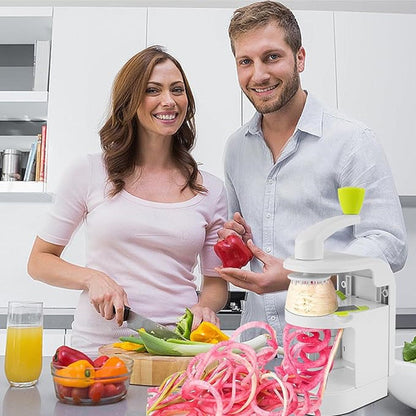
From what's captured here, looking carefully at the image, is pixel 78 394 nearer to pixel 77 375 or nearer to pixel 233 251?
pixel 77 375

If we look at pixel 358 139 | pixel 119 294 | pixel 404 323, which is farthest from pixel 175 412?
pixel 404 323

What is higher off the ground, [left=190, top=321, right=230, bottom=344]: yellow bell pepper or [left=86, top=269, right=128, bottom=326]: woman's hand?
[left=86, top=269, right=128, bottom=326]: woman's hand

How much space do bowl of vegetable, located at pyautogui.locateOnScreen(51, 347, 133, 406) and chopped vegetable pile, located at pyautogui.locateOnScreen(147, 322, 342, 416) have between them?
0.16 meters

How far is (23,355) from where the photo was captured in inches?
45.1

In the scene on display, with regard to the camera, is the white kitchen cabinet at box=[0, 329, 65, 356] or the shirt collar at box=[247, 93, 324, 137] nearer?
the shirt collar at box=[247, 93, 324, 137]

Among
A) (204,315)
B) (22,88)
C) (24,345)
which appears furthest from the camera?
(22,88)

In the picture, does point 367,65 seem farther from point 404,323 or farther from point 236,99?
point 404,323

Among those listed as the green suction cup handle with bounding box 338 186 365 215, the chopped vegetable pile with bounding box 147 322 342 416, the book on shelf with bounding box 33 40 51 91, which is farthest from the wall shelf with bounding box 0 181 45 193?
the green suction cup handle with bounding box 338 186 365 215

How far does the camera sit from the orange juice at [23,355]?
3.73 feet

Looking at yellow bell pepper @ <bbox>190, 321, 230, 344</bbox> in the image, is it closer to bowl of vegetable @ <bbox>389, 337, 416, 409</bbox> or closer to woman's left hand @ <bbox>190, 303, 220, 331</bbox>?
woman's left hand @ <bbox>190, 303, 220, 331</bbox>

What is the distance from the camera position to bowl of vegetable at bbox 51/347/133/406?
101 cm

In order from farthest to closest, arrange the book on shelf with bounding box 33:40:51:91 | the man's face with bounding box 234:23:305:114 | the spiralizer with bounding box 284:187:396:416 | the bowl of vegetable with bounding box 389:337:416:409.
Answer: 1. the book on shelf with bounding box 33:40:51:91
2. the man's face with bounding box 234:23:305:114
3. the bowl of vegetable with bounding box 389:337:416:409
4. the spiralizer with bounding box 284:187:396:416

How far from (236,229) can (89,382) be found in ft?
2.40

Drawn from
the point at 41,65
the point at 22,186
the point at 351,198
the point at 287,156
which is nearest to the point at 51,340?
the point at 22,186
